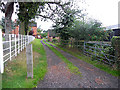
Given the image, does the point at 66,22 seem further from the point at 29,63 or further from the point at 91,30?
the point at 29,63

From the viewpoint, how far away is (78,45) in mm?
10539

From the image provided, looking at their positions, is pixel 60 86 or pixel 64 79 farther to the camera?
pixel 64 79

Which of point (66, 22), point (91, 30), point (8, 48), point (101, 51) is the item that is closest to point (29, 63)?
point (8, 48)

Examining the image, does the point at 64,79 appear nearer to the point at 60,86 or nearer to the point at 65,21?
the point at 60,86

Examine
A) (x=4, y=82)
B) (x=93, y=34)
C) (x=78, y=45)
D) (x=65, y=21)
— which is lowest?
(x=4, y=82)

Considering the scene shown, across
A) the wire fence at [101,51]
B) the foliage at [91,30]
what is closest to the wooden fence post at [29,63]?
the wire fence at [101,51]

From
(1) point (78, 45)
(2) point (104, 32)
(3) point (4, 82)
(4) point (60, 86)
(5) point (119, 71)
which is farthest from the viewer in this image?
(1) point (78, 45)

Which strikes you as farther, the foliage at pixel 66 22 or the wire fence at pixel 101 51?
the foliage at pixel 66 22

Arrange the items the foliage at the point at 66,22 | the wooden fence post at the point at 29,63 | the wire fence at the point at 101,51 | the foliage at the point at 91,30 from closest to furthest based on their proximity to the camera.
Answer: the wooden fence post at the point at 29,63 < the wire fence at the point at 101,51 < the foliage at the point at 91,30 < the foliage at the point at 66,22

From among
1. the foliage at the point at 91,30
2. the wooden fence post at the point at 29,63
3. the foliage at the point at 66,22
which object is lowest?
the wooden fence post at the point at 29,63

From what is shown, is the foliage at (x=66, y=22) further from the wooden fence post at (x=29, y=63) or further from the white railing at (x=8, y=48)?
the wooden fence post at (x=29, y=63)

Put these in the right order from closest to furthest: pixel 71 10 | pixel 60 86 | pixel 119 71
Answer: pixel 60 86
pixel 119 71
pixel 71 10

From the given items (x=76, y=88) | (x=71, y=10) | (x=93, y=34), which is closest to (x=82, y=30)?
(x=93, y=34)

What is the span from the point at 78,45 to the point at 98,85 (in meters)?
7.21
